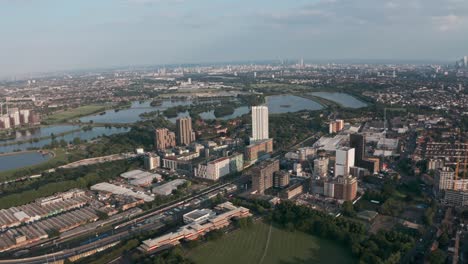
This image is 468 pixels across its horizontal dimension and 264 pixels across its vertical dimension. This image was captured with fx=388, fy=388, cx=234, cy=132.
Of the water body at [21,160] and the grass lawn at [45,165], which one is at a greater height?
the grass lawn at [45,165]

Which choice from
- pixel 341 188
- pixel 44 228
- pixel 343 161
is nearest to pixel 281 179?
pixel 341 188

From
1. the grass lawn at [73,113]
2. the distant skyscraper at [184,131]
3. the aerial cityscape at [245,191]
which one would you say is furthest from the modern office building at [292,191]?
the grass lawn at [73,113]

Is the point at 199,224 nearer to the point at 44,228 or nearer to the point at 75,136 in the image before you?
the point at 44,228

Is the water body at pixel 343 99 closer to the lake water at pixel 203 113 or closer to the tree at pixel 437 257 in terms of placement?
the lake water at pixel 203 113

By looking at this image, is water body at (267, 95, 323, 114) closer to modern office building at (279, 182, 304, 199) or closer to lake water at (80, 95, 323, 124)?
lake water at (80, 95, 323, 124)

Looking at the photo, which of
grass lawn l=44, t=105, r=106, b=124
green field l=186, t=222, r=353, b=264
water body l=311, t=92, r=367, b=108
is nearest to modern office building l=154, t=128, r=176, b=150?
green field l=186, t=222, r=353, b=264

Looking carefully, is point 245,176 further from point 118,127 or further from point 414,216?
point 118,127
